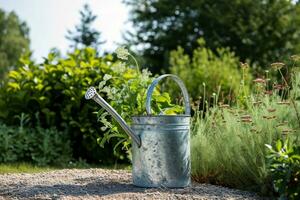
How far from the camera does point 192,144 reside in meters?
4.10

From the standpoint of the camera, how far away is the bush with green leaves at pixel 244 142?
358 centimetres

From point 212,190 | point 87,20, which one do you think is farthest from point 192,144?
point 87,20

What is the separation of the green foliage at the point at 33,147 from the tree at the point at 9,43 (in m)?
23.3

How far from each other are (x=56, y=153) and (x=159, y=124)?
309 cm

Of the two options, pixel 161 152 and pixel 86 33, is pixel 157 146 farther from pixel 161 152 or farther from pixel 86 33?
pixel 86 33

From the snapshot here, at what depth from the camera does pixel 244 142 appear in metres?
3.70

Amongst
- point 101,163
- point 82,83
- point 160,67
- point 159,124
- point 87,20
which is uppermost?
point 87,20

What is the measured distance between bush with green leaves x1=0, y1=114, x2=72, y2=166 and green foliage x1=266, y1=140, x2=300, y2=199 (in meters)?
3.61

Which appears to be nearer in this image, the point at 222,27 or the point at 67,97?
the point at 67,97

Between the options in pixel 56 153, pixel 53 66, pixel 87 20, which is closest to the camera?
pixel 56 153

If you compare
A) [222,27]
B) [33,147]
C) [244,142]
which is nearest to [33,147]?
[33,147]

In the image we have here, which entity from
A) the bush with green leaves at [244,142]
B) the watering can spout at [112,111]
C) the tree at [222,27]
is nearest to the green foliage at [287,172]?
the bush with green leaves at [244,142]

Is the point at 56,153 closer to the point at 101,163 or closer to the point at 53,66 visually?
the point at 101,163

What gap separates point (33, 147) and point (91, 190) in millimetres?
3117
